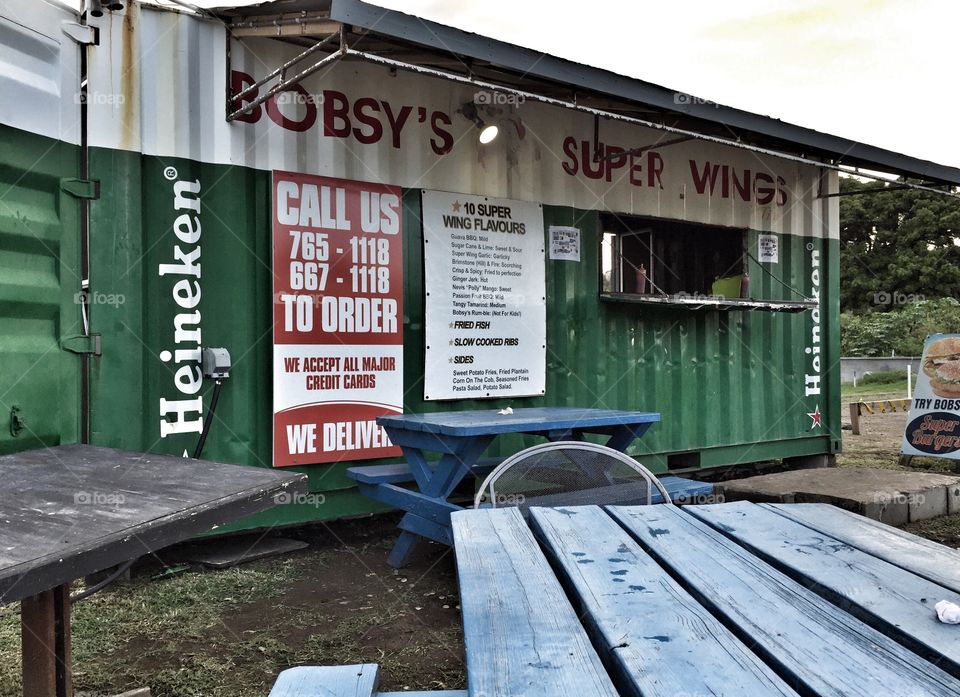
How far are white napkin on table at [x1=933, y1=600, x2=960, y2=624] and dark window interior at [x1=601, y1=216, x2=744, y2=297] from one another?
512cm

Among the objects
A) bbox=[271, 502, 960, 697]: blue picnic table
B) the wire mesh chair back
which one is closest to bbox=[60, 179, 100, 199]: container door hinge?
the wire mesh chair back

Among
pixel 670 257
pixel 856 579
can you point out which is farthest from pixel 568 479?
pixel 670 257

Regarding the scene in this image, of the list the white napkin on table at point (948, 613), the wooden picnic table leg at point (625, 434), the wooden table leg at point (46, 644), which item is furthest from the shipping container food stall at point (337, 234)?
the white napkin on table at point (948, 613)

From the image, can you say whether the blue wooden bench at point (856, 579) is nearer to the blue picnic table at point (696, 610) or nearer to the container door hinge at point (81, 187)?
the blue picnic table at point (696, 610)

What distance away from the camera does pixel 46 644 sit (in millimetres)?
1910

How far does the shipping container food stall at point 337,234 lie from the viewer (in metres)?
3.63

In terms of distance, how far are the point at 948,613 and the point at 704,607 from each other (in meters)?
0.38

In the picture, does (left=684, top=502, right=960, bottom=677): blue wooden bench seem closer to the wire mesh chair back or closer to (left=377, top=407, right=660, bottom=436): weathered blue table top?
the wire mesh chair back

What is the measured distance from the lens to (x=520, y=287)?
540cm

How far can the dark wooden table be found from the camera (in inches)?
56.8

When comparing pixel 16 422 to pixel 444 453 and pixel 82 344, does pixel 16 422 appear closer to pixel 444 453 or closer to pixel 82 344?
pixel 82 344

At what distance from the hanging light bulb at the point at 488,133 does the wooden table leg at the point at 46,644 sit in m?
4.03

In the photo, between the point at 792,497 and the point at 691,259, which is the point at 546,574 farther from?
the point at 691,259

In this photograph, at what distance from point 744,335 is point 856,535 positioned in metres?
5.22
